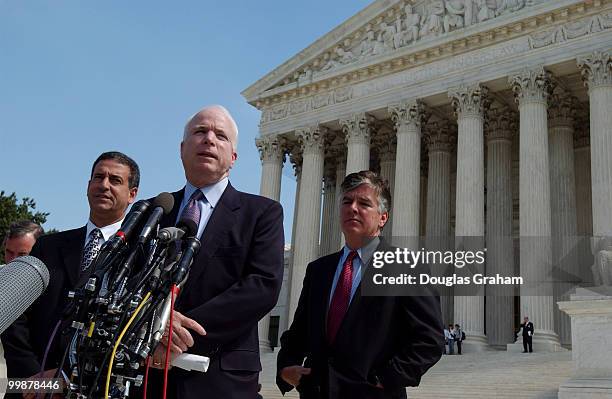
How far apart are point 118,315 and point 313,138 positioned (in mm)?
30885

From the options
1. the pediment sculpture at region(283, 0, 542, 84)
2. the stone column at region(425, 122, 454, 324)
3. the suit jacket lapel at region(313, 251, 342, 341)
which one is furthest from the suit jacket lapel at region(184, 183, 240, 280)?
the stone column at region(425, 122, 454, 324)

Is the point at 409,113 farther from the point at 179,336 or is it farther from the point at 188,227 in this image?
the point at 179,336

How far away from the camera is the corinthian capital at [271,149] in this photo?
3503 centimetres

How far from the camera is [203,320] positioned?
3613mm

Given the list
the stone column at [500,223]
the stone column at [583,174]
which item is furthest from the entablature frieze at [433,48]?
the stone column at [583,174]

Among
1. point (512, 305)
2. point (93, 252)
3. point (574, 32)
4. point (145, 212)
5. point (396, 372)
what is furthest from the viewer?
point (512, 305)

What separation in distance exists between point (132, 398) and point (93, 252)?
1.55 metres

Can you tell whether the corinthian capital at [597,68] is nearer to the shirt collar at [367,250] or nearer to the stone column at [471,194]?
the stone column at [471,194]

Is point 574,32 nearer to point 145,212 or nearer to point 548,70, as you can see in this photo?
point 548,70

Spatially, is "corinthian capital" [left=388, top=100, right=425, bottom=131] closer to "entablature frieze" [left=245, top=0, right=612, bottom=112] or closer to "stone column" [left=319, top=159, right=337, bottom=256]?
"entablature frieze" [left=245, top=0, right=612, bottom=112]

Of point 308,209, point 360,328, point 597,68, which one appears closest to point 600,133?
point 597,68

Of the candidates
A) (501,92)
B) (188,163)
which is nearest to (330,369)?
(188,163)

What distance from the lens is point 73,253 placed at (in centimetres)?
488

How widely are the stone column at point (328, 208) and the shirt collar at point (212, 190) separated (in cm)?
3137
